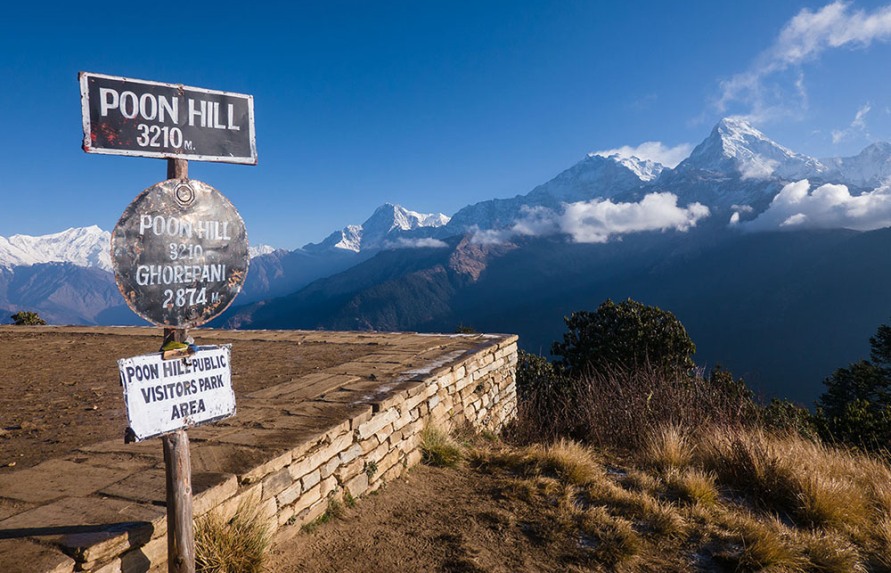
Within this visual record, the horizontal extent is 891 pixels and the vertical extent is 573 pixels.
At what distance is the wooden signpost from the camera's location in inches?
81.3

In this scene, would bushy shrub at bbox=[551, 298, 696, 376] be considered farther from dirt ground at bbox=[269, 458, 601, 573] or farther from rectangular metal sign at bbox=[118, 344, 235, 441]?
rectangular metal sign at bbox=[118, 344, 235, 441]

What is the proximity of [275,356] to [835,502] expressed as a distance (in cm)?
706

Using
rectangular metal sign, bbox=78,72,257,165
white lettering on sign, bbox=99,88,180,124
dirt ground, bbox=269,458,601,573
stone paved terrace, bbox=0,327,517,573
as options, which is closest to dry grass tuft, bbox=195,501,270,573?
stone paved terrace, bbox=0,327,517,573

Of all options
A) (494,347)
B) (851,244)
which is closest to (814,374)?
(851,244)

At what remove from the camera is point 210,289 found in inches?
93.4

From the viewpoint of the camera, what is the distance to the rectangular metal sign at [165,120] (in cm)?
207

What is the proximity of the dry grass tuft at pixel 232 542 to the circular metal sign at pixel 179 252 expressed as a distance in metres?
1.22

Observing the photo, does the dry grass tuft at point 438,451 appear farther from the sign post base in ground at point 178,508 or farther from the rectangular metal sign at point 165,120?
the rectangular metal sign at point 165,120

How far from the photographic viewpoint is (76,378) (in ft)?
20.9

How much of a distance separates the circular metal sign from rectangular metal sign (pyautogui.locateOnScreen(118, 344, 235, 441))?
20cm

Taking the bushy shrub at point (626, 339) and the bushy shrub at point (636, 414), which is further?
the bushy shrub at point (626, 339)

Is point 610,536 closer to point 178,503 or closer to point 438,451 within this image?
point 438,451

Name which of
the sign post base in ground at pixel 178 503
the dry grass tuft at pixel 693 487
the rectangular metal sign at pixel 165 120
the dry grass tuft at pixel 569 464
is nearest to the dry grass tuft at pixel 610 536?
the dry grass tuft at pixel 569 464

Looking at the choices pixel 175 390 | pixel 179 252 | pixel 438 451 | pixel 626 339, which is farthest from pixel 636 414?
pixel 626 339
